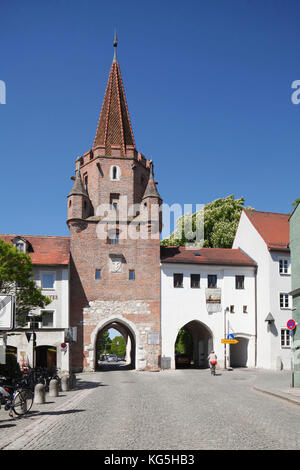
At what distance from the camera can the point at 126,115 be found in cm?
5009

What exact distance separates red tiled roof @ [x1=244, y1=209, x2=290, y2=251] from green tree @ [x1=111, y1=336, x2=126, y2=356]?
78143mm

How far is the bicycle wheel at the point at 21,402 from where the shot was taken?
1475 centimetres

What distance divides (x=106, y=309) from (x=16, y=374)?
18.5 meters

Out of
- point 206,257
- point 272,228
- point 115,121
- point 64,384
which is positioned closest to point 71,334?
point 64,384

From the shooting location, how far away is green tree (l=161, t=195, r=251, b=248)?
184 feet


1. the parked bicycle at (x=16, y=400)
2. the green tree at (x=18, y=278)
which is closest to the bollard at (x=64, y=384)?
the green tree at (x=18, y=278)

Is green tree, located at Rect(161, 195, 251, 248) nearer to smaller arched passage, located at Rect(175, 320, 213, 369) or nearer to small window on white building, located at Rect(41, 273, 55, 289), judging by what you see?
smaller arched passage, located at Rect(175, 320, 213, 369)

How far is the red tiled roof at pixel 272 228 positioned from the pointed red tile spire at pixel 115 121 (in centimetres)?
1280

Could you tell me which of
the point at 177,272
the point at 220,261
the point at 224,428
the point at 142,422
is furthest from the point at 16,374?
the point at 220,261

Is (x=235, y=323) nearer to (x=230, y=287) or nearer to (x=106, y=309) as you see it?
(x=230, y=287)

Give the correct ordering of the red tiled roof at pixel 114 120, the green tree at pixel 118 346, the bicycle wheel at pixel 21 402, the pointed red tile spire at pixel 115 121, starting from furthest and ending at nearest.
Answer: the green tree at pixel 118 346, the red tiled roof at pixel 114 120, the pointed red tile spire at pixel 115 121, the bicycle wheel at pixel 21 402

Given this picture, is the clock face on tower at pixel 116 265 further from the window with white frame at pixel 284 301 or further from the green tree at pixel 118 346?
the green tree at pixel 118 346

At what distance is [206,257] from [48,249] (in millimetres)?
13084

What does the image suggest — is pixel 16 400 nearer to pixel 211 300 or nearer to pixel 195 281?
pixel 195 281
